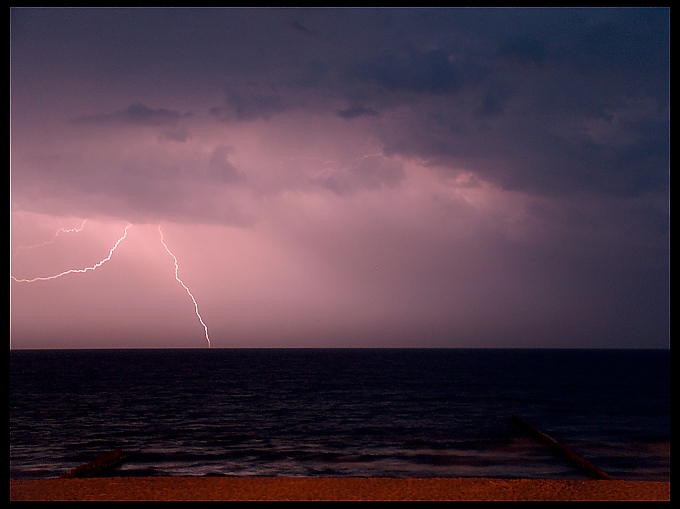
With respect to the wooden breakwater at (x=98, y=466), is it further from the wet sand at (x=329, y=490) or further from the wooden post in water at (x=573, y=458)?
the wooden post in water at (x=573, y=458)

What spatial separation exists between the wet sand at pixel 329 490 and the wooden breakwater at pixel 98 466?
3.98 meters

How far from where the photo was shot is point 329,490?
16.2 metres

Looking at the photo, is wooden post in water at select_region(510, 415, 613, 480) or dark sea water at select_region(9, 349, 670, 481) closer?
wooden post in water at select_region(510, 415, 613, 480)

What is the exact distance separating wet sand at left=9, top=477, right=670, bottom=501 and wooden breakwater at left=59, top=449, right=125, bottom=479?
398 cm

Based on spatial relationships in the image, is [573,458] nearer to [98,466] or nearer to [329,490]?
[329,490]

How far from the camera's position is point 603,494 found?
15.9m

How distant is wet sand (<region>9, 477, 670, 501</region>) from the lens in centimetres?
1527

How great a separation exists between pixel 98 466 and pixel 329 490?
491 inches

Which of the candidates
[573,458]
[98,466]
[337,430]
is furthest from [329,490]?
[337,430]

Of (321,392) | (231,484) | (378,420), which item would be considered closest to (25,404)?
(321,392)

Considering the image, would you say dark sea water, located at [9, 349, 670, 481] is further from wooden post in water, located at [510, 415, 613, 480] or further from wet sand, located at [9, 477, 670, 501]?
wet sand, located at [9, 477, 670, 501]

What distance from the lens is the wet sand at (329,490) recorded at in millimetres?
15266

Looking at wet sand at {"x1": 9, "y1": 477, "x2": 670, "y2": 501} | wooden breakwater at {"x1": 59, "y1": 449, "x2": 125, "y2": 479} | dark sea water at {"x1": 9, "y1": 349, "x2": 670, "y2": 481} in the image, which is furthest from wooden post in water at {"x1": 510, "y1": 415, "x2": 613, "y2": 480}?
wooden breakwater at {"x1": 59, "y1": 449, "x2": 125, "y2": 479}

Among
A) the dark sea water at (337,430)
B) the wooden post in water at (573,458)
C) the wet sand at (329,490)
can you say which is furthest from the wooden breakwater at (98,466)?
the wooden post in water at (573,458)
